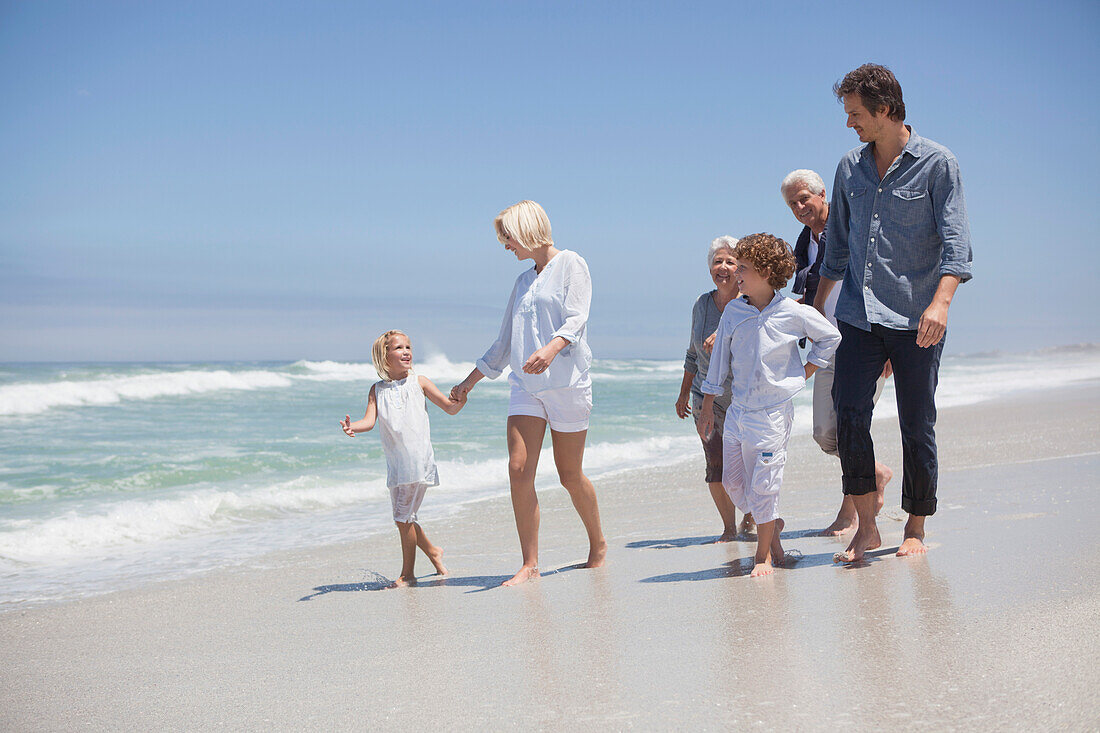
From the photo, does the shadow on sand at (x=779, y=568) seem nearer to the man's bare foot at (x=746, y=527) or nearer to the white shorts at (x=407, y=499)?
the man's bare foot at (x=746, y=527)

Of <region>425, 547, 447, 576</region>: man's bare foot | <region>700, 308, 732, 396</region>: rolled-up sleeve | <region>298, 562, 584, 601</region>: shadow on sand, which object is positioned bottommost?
<region>298, 562, 584, 601</region>: shadow on sand

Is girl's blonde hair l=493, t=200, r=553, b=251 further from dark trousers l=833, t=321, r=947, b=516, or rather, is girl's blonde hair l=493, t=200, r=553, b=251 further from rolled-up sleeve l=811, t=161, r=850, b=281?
dark trousers l=833, t=321, r=947, b=516

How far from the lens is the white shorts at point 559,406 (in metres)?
4.13

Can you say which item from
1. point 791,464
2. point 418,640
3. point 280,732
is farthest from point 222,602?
point 791,464

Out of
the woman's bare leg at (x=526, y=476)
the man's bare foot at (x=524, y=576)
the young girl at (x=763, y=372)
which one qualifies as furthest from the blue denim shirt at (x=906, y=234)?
the man's bare foot at (x=524, y=576)

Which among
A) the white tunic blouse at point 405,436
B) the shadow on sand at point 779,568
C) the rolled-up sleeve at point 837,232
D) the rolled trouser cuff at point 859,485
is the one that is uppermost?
the rolled-up sleeve at point 837,232

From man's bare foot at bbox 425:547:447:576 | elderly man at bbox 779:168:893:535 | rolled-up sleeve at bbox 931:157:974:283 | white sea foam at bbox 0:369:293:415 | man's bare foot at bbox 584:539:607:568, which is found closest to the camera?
rolled-up sleeve at bbox 931:157:974:283

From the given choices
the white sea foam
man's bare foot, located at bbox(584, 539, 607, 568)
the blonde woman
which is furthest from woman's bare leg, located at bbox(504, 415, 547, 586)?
the white sea foam

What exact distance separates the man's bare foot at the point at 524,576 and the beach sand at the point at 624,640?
0.09 m

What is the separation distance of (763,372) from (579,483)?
3.58ft

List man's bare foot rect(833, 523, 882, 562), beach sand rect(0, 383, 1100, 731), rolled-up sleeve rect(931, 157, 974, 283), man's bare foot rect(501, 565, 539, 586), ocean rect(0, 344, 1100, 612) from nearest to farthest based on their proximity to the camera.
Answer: beach sand rect(0, 383, 1100, 731) → rolled-up sleeve rect(931, 157, 974, 283) → man's bare foot rect(833, 523, 882, 562) → man's bare foot rect(501, 565, 539, 586) → ocean rect(0, 344, 1100, 612)

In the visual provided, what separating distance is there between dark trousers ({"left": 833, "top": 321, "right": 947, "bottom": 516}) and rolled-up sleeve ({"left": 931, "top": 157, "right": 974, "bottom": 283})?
32 cm

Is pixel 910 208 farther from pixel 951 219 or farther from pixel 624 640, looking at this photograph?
pixel 624 640

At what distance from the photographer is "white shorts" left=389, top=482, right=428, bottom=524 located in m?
4.54
